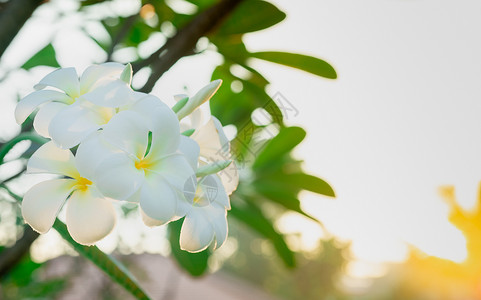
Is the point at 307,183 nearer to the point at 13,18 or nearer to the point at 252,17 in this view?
the point at 252,17

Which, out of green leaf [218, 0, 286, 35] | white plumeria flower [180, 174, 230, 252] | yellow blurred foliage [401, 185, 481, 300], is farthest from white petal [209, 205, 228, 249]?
yellow blurred foliage [401, 185, 481, 300]

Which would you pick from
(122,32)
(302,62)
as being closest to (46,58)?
(122,32)

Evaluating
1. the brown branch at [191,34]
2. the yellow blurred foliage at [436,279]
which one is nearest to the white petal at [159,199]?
the brown branch at [191,34]

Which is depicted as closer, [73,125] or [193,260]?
[73,125]

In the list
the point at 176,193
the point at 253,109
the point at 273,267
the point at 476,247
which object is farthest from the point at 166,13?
the point at 273,267

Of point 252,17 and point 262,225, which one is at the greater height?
point 252,17

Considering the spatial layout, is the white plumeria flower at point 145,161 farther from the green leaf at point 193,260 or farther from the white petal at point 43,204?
the green leaf at point 193,260
